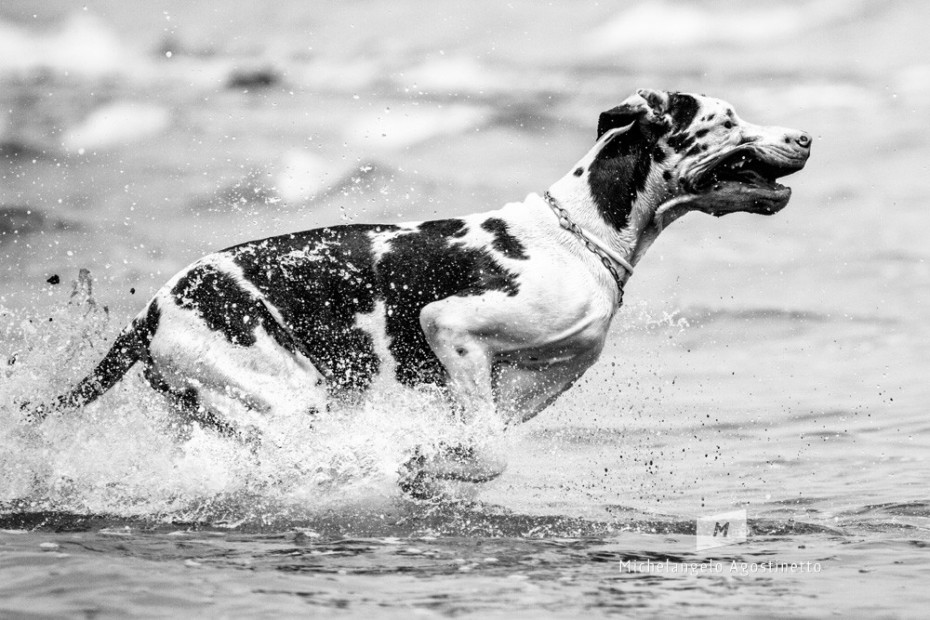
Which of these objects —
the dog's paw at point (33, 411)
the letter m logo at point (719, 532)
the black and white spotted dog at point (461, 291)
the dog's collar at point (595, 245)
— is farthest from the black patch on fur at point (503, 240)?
the dog's paw at point (33, 411)

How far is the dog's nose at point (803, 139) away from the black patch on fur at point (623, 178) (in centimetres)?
69

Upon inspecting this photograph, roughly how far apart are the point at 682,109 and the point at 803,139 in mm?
600

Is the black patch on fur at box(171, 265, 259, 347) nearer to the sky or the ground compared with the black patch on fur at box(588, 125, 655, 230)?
nearer to the ground

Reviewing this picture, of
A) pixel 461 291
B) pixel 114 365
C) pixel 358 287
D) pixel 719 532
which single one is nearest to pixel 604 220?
pixel 461 291

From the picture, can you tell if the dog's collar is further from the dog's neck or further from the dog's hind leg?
the dog's hind leg

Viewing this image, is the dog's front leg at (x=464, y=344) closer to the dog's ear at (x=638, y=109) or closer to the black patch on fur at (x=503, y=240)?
the black patch on fur at (x=503, y=240)

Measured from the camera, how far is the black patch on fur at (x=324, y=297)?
534 cm

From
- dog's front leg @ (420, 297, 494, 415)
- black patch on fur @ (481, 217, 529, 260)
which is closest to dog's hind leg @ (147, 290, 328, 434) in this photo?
dog's front leg @ (420, 297, 494, 415)

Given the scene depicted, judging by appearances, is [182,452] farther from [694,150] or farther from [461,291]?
[694,150]

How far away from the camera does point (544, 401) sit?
5719 millimetres

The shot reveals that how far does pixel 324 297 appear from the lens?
5.36 meters

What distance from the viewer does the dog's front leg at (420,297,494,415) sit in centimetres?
531

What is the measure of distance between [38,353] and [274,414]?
153cm

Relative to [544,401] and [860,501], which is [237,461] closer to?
[544,401]
